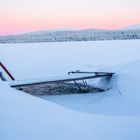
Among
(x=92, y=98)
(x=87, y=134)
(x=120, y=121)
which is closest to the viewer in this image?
(x=87, y=134)

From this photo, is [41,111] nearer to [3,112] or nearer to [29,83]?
[3,112]

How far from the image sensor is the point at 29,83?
331 inches

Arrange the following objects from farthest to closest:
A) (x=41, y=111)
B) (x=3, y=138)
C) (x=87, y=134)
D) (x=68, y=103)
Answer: (x=68, y=103)
(x=41, y=111)
(x=87, y=134)
(x=3, y=138)

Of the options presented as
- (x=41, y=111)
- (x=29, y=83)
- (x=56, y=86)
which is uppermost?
(x=41, y=111)

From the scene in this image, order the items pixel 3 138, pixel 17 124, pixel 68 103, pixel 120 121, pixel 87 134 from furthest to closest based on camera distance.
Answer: pixel 68 103
pixel 120 121
pixel 87 134
pixel 17 124
pixel 3 138

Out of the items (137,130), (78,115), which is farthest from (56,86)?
(137,130)

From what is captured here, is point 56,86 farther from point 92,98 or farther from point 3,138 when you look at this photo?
point 3,138

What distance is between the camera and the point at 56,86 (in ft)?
34.3

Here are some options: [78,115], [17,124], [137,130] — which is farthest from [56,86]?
[17,124]

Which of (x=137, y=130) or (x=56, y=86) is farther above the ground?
(x=137, y=130)

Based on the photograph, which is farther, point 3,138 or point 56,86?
point 56,86

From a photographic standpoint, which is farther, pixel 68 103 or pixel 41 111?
pixel 68 103

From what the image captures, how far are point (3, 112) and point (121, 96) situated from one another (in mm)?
4799

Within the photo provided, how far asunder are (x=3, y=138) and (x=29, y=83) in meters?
5.24
